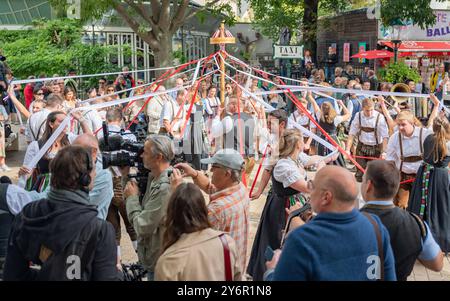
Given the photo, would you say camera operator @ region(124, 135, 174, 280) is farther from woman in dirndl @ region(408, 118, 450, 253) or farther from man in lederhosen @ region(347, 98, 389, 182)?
man in lederhosen @ region(347, 98, 389, 182)

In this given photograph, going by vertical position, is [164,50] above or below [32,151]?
above

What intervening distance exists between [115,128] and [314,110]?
5238 mm

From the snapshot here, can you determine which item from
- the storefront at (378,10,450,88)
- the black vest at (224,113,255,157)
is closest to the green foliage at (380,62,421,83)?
the storefront at (378,10,450,88)

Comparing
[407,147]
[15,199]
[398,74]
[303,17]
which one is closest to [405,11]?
[398,74]

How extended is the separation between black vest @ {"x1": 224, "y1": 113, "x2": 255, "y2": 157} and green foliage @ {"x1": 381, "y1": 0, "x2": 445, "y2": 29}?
35.4 ft

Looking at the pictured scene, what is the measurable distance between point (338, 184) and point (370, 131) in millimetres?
6904

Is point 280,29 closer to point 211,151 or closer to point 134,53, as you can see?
point 134,53

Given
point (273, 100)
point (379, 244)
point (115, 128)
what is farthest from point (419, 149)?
point (273, 100)

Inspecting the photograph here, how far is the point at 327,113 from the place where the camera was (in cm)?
1044

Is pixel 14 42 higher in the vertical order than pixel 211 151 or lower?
higher

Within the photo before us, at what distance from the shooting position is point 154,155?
4.38 metres

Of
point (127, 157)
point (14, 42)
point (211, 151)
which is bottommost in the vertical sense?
point (211, 151)

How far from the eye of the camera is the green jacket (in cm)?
413

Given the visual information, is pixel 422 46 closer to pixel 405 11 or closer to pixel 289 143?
pixel 405 11
